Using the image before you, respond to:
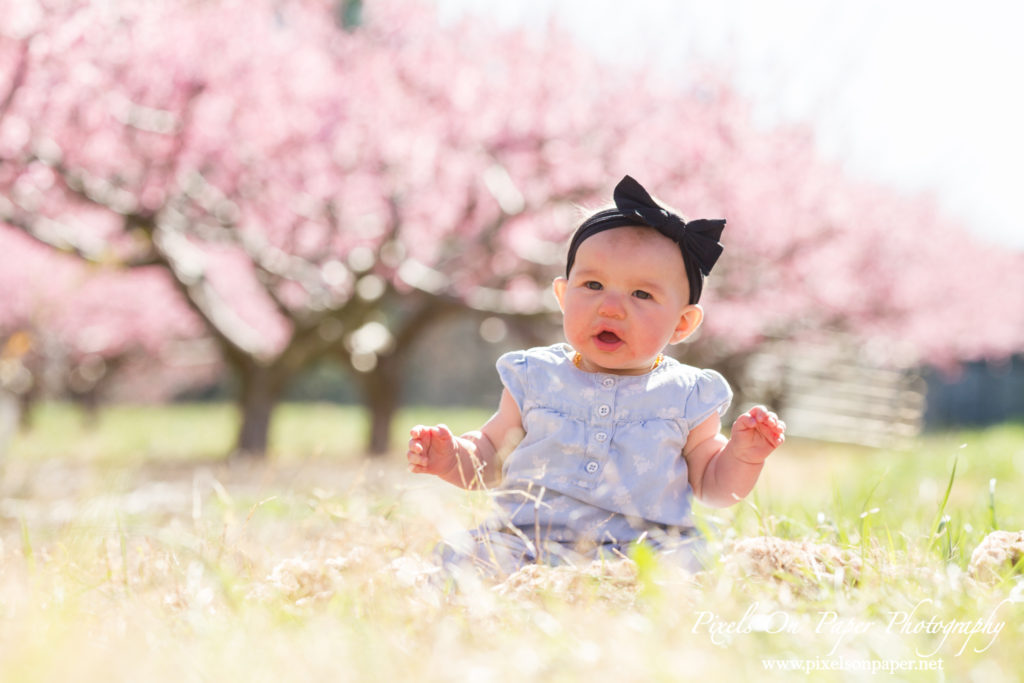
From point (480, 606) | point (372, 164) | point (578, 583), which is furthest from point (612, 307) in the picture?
point (372, 164)

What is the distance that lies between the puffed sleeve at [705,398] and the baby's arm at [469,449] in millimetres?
444

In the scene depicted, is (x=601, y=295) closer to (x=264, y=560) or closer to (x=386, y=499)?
(x=386, y=499)

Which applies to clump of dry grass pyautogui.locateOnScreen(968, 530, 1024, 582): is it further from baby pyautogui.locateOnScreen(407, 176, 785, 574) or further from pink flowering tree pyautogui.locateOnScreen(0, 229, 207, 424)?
pink flowering tree pyautogui.locateOnScreen(0, 229, 207, 424)

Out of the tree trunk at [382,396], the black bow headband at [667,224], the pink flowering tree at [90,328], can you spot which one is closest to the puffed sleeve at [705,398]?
the black bow headband at [667,224]

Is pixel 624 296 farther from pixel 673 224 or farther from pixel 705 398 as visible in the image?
pixel 705 398

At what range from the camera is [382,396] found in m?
9.10

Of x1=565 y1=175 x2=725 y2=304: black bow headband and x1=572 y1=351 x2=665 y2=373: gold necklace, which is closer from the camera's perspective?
x1=565 y1=175 x2=725 y2=304: black bow headband

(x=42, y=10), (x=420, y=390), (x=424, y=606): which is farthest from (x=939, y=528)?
(x=420, y=390)

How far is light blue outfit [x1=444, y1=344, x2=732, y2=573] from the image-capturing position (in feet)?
7.17

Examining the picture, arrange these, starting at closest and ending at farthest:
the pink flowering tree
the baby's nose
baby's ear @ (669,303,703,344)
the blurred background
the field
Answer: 1. the field
2. the baby's nose
3. baby's ear @ (669,303,703,344)
4. the blurred background
5. the pink flowering tree

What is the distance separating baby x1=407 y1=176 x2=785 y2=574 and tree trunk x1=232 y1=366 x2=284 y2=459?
6042 millimetres

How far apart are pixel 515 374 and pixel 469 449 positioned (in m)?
0.28

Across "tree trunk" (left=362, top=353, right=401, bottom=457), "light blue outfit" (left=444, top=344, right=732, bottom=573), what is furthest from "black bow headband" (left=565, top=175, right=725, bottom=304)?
"tree trunk" (left=362, top=353, right=401, bottom=457)

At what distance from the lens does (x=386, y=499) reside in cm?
254
